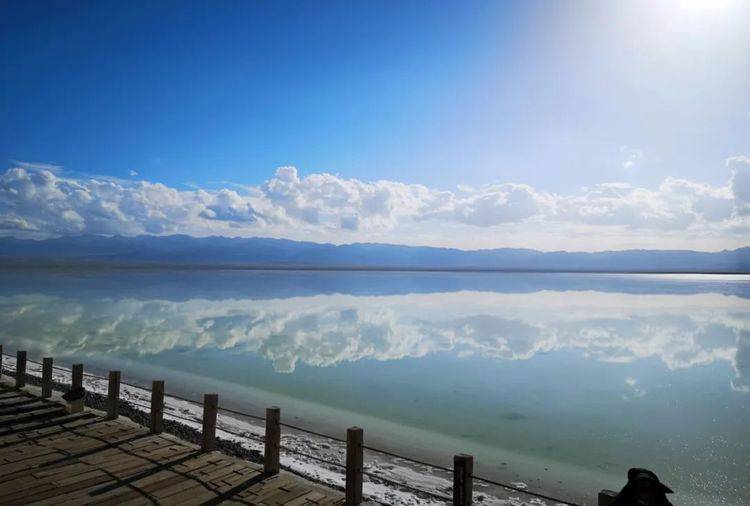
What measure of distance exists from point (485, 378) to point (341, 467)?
40.7 feet

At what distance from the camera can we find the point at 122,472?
7184 millimetres

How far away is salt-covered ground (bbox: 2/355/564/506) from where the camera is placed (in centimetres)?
868

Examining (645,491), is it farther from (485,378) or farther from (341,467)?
(485,378)

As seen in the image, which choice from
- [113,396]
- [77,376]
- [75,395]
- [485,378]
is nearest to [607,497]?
[113,396]

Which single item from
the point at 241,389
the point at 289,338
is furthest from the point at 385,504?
the point at 289,338

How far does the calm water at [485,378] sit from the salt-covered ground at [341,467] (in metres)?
1.28

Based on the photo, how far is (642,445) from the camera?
1327 cm

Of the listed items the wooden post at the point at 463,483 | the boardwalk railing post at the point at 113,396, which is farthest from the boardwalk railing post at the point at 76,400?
the wooden post at the point at 463,483

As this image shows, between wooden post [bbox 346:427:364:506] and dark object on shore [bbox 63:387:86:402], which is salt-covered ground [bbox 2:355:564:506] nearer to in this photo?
wooden post [bbox 346:427:364:506]

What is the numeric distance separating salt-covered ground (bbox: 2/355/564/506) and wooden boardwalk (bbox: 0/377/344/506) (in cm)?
140

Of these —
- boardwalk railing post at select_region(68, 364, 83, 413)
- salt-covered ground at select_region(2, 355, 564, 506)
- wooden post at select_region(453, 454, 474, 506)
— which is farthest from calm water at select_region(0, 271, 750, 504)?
boardwalk railing post at select_region(68, 364, 83, 413)

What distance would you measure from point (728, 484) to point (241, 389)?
47.3 feet

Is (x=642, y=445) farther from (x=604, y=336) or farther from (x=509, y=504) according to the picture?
(x=604, y=336)

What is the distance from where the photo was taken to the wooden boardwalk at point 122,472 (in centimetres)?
654
